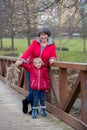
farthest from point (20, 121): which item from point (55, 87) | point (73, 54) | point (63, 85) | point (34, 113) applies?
point (73, 54)

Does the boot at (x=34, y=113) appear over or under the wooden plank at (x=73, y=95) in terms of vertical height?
under

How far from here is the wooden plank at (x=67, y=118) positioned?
20.5ft

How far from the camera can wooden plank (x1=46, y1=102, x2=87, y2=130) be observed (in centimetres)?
624

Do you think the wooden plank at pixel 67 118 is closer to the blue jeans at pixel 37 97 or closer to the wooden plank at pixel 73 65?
the blue jeans at pixel 37 97

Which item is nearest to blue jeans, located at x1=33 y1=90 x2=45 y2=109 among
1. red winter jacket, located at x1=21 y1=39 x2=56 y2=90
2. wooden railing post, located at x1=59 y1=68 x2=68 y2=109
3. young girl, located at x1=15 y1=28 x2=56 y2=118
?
young girl, located at x1=15 y1=28 x2=56 y2=118

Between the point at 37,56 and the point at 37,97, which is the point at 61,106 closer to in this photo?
the point at 37,97

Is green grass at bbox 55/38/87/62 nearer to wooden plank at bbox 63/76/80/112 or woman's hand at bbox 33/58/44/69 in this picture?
woman's hand at bbox 33/58/44/69

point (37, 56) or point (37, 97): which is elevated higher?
point (37, 56)

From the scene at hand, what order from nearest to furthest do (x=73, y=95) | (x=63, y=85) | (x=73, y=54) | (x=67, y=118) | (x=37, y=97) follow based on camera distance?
(x=73, y=95) → (x=67, y=118) → (x=63, y=85) → (x=37, y=97) → (x=73, y=54)

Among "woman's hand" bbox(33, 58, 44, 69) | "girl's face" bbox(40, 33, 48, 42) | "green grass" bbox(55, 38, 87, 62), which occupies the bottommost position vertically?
"green grass" bbox(55, 38, 87, 62)

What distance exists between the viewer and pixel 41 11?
→ 14.2 metres

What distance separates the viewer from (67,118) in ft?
22.7

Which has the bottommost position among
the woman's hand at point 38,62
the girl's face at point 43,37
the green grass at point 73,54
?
the green grass at point 73,54

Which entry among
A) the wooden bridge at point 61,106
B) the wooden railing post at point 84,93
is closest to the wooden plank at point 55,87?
the wooden bridge at point 61,106
